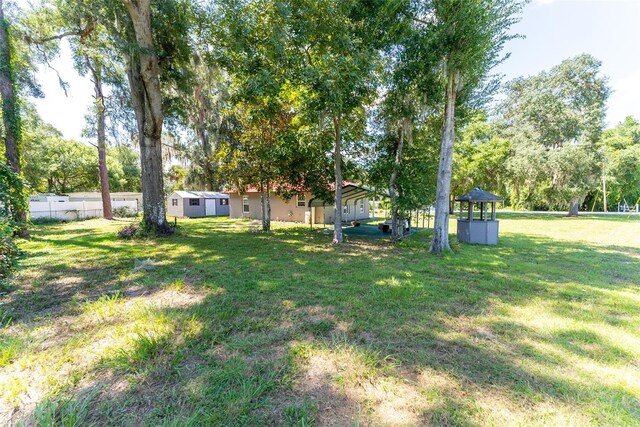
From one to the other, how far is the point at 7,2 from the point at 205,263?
45.5 ft

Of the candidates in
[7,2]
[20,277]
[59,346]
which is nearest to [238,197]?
[7,2]

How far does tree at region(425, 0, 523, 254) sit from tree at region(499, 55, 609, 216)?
661 inches

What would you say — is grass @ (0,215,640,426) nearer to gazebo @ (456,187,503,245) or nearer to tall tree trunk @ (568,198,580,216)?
gazebo @ (456,187,503,245)

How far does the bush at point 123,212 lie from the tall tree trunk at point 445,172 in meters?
23.9

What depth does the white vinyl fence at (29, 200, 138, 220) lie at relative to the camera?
52.8 ft

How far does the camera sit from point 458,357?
276cm

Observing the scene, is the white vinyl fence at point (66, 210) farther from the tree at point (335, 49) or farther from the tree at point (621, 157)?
A: the tree at point (621, 157)

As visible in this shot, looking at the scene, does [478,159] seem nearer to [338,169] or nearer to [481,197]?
[481,197]

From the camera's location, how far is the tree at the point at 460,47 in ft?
21.8

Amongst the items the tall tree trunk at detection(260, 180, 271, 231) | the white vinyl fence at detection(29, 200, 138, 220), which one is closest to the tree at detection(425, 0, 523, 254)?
the tall tree trunk at detection(260, 180, 271, 231)

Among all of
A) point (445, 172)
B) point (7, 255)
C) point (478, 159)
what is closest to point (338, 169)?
point (445, 172)

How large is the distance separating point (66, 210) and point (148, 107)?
13.8 meters

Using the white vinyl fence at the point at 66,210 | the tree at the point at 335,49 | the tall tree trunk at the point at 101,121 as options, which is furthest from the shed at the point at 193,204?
the tree at the point at 335,49

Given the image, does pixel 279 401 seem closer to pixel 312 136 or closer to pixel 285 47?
pixel 285 47
